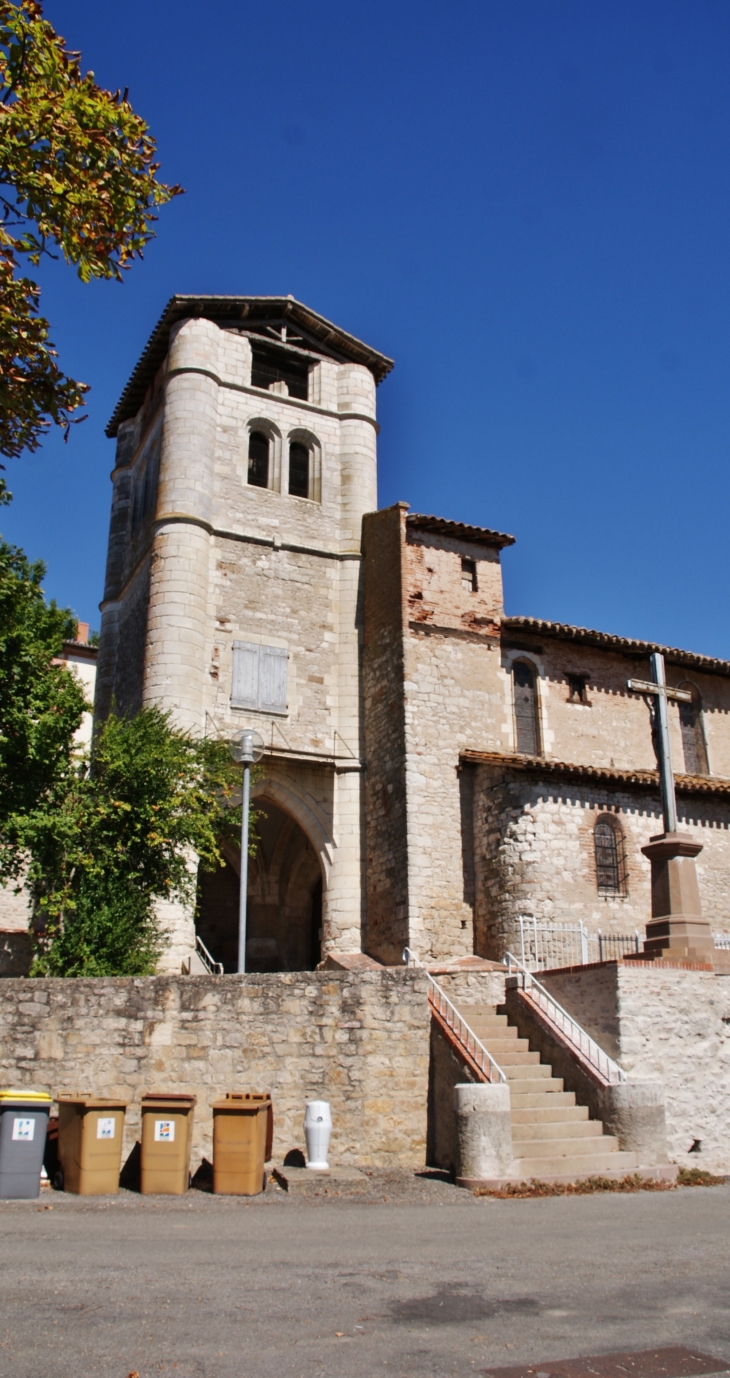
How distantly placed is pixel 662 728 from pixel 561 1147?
277 inches

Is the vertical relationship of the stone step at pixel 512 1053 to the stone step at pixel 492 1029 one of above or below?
below

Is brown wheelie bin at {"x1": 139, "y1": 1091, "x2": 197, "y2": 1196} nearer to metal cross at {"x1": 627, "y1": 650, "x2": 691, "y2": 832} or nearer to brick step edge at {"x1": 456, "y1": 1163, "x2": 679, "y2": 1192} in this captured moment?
brick step edge at {"x1": 456, "y1": 1163, "x2": 679, "y2": 1192}

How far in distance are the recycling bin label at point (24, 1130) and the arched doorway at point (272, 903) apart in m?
14.5

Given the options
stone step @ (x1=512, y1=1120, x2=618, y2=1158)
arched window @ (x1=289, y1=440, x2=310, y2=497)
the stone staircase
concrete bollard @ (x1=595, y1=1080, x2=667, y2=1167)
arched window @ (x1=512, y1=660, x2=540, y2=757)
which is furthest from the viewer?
arched window @ (x1=289, y1=440, x2=310, y2=497)

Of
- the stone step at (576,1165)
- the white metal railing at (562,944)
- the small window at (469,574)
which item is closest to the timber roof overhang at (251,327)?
the small window at (469,574)

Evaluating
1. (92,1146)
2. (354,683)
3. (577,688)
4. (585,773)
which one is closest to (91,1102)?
(92,1146)

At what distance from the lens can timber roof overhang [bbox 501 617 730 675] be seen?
926 inches

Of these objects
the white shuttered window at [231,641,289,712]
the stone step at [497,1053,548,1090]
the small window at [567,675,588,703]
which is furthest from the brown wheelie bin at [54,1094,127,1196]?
the small window at [567,675,588,703]

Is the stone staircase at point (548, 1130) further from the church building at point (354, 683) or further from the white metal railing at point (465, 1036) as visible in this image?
the church building at point (354, 683)

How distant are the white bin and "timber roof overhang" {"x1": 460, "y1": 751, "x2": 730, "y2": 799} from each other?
910 cm

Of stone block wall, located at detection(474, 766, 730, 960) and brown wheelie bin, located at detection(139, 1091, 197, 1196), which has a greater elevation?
stone block wall, located at detection(474, 766, 730, 960)

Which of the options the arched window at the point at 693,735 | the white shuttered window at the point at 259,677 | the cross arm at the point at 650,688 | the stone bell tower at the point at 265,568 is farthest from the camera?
the arched window at the point at 693,735

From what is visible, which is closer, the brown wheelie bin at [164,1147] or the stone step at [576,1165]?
the brown wheelie bin at [164,1147]

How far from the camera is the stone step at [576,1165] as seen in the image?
38.3 ft
